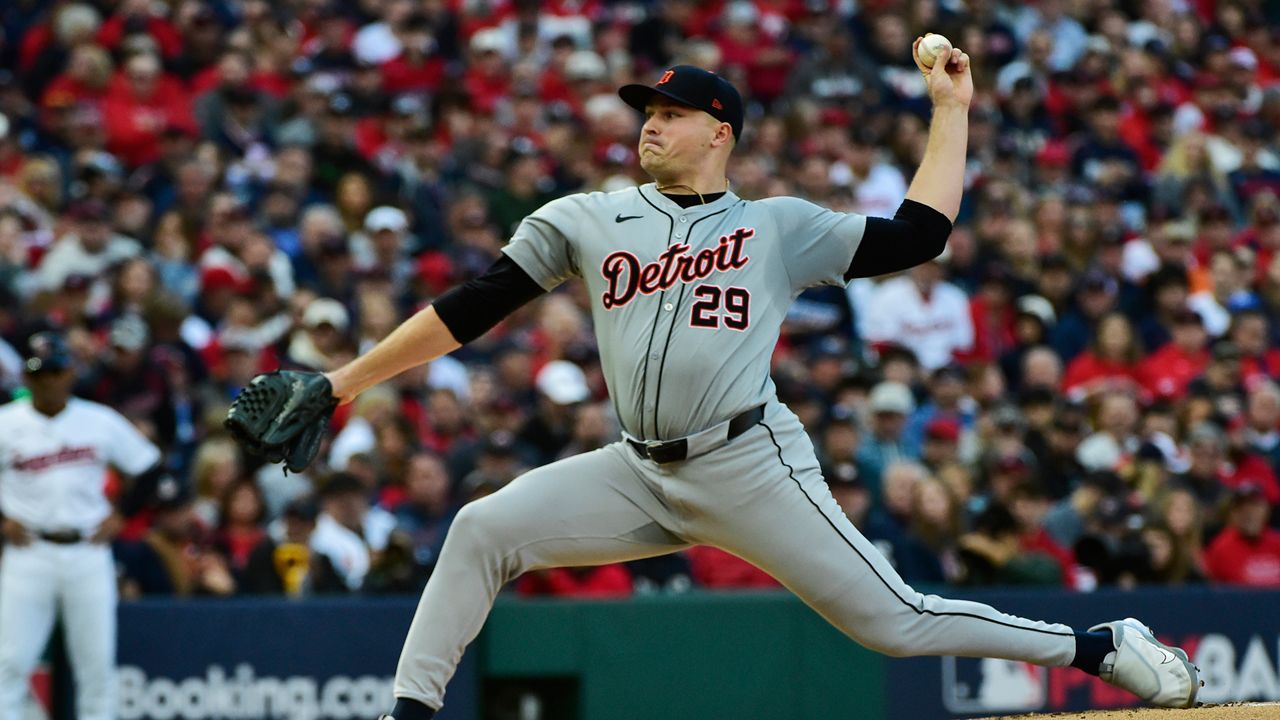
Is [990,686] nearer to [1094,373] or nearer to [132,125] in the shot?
[1094,373]

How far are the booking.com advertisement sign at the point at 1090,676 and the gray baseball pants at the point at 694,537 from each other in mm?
3901

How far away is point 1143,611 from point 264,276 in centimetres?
491

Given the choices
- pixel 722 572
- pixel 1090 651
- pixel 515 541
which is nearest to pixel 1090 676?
pixel 722 572

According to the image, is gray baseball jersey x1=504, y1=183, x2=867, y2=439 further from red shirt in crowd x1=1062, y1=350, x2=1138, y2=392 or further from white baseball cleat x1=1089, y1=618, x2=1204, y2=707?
red shirt in crowd x1=1062, y1=350, x2=1138, y2=392

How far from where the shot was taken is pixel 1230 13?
16016mm

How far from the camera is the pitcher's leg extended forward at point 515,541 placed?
15.1 ft

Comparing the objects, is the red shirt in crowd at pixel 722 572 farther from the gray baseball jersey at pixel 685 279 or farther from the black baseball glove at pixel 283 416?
the black baseball glove at pixel 283 416

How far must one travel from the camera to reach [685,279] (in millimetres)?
4613

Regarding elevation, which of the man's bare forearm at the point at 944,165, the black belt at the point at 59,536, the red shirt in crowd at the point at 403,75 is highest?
the red shirt in crowd at the point at 403,75

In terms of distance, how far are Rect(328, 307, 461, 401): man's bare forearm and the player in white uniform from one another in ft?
12.7

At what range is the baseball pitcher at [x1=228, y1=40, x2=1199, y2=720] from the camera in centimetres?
459

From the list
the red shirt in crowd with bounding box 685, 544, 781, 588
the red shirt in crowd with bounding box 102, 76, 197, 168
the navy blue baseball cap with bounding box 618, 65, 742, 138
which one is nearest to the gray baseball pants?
the navy blue baseball cap with bounding box 618, 65, 742, 138

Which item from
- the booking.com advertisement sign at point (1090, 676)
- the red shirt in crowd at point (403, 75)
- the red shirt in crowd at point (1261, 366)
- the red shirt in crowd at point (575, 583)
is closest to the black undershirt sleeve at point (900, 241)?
the booking.com advertisement sign at point (1090, 676)

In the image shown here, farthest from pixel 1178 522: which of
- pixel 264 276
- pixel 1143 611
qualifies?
pixel 264 276
